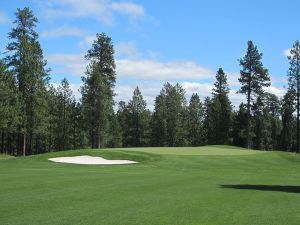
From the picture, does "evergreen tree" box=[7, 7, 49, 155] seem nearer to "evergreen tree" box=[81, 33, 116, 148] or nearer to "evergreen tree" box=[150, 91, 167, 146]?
"evergreen tree" box=[81, 33, 116, 148]

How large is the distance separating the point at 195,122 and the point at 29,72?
6208 centimetres

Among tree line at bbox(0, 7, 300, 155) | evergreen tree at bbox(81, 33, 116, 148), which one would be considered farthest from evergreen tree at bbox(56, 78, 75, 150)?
evergreen tree at bbox(81, 33, 116, 148)

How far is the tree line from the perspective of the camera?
6762 centimetres

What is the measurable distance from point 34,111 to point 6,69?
279 inches

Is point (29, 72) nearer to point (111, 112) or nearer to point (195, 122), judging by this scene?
point (111, 112)

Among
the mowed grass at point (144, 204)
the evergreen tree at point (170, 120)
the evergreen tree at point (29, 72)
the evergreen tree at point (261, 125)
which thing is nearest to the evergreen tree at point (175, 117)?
the evergreen tree at point (170, 120)

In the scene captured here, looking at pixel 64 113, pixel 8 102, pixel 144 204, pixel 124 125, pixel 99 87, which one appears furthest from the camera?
pixel 124 125

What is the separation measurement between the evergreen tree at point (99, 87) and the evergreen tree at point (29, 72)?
12.0 m

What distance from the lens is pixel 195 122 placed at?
122 meters

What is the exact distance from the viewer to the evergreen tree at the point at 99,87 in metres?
80.0

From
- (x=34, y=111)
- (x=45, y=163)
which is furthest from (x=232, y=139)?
(x=45, y=163)

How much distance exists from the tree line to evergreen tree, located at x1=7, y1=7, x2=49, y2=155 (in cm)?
14

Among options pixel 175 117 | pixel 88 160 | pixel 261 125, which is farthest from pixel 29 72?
pixel 261 125

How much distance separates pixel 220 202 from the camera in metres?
15.8
